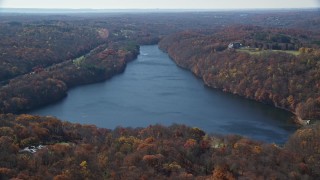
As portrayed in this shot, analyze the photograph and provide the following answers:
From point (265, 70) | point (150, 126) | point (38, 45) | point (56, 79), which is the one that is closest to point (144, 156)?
point (150, 126)

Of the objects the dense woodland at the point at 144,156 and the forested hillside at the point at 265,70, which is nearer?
the dense woodland at the point at 144,156

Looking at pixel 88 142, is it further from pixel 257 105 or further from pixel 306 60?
pixel 306 60

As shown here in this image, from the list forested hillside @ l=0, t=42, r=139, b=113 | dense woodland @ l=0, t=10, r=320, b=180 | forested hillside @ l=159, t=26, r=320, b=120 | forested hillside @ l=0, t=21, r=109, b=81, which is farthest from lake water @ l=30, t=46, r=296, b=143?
forested hillside @ l=0, t=21, r=109, b=81

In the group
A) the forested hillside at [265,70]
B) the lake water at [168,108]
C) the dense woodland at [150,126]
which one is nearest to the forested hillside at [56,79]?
the dense woodland at [150,126]

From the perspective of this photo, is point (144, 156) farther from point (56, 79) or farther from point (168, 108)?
point (56, 79)

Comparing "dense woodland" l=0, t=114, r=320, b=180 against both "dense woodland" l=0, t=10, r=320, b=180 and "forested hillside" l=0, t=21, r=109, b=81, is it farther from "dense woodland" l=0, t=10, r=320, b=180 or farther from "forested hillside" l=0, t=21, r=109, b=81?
"forested hillside" l=0, t=21, r=109, b=81

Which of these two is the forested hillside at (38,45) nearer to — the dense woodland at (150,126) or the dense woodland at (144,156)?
the dense woodland at (150,126)

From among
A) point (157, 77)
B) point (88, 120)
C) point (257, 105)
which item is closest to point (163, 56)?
point (157, 77)
